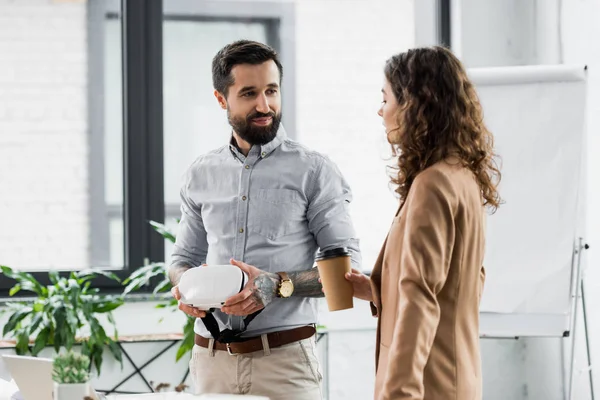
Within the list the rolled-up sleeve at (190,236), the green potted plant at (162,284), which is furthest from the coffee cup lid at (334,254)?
the green potted plant at (162,284)

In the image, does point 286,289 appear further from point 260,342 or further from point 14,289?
point 14,289

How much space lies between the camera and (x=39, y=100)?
11.5 feet

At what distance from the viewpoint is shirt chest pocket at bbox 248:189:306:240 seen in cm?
195

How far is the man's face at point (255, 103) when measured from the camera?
2002 mm

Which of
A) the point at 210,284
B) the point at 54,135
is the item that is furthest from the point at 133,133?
the point at 210,284

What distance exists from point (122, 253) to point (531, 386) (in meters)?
2.04

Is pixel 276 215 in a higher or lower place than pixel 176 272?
higher

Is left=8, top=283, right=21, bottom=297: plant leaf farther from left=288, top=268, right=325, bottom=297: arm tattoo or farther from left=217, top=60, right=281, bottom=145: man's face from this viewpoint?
left=288, top=268, right=325, bottom=297: arm tattoo

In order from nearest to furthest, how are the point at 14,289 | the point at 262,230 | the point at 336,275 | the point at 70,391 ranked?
the point at 70,391 < the point at 336,275 < the point at 262,230 < the point at 14,289

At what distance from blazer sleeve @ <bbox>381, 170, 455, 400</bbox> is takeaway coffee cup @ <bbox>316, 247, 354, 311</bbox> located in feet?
0.71

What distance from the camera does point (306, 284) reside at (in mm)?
1865

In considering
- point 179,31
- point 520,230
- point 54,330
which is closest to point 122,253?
point 54,330

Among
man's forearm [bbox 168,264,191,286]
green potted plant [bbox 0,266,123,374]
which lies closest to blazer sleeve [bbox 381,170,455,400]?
man's forearm [bbox 168,264,191,286]

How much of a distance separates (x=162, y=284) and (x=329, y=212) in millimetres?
1508
